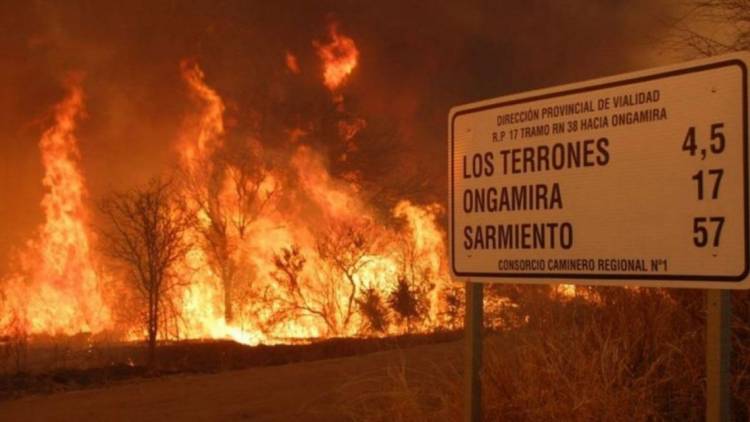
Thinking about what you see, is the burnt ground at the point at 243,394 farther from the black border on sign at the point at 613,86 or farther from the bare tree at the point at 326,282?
the bare tree at the point at 326,282

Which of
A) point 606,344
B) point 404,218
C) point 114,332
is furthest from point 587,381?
point 404,218

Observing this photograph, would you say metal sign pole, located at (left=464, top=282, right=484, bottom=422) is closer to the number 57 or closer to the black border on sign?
the black border on sign

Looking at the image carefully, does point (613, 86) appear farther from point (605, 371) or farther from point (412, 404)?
point (412, 404)

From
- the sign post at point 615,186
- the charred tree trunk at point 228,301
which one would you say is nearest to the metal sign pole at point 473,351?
the sign post at point 615,186

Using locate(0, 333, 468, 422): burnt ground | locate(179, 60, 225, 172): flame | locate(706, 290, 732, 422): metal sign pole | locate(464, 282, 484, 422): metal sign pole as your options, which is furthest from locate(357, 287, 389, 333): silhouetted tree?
locate(706, 290, 732, 422): metal sign pole

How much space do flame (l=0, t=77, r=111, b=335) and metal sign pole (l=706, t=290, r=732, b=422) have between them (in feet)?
79.9

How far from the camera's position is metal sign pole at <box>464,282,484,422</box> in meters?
4.89

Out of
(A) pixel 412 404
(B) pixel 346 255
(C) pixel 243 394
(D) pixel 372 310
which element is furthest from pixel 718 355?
(B) pixel 346 255

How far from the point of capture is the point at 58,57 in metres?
30.1

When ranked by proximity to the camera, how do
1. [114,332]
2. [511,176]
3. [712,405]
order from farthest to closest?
[114,332], [511,176], [712,405]

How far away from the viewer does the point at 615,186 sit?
425 centimetres

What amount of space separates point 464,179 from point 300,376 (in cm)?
777

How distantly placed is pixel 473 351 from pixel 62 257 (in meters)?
25.0

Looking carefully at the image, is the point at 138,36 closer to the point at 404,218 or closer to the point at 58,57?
the point at 58,57
